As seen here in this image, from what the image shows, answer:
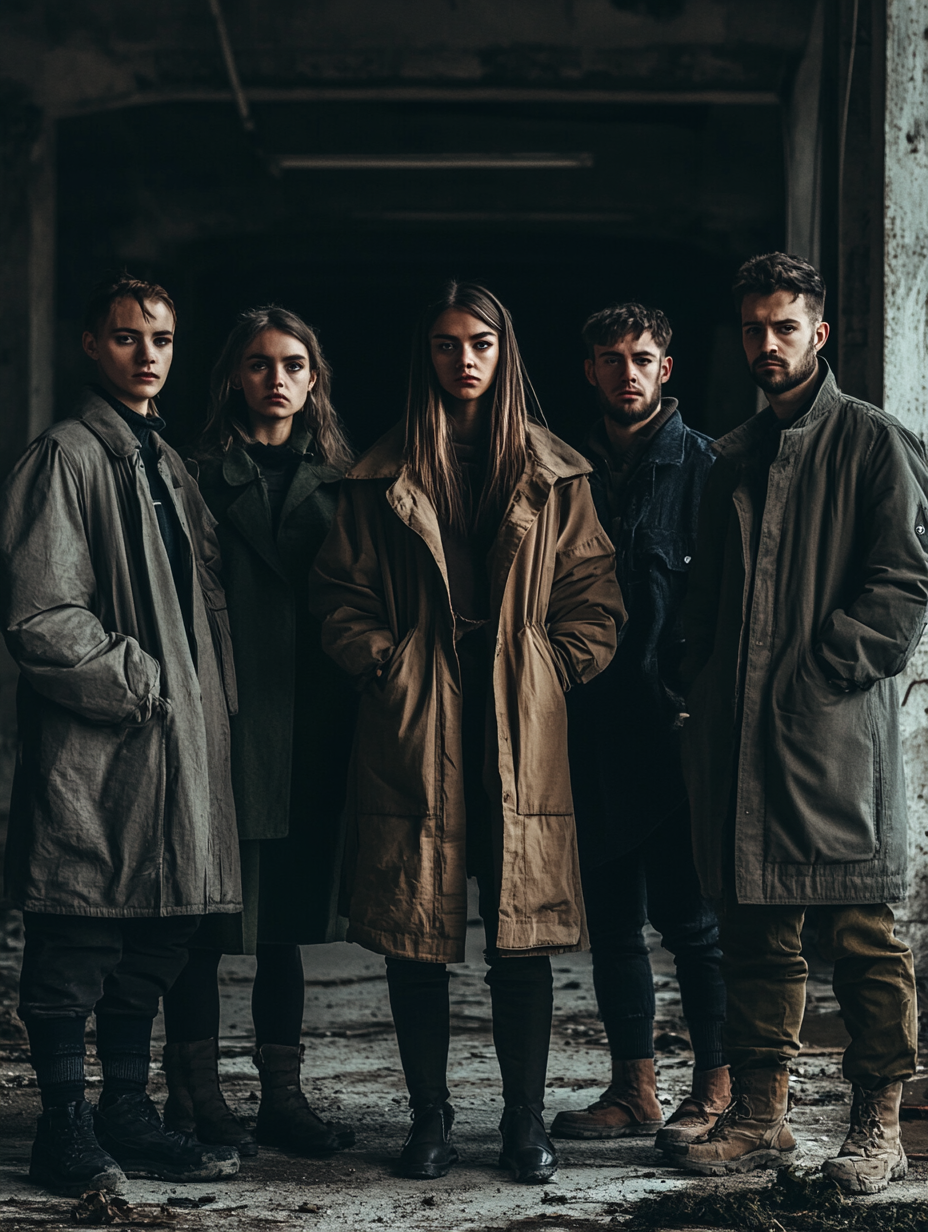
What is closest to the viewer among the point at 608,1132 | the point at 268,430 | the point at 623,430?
the point at 608,1132

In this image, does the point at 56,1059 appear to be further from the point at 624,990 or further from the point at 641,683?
the point at 641,683

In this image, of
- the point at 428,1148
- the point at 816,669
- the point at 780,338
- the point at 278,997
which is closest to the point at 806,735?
the point at 816,669

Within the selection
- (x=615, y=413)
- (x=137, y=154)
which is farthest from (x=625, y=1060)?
(x=137, y=154)

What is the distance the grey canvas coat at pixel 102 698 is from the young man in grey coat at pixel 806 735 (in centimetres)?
117

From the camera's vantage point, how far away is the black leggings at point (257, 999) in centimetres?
343

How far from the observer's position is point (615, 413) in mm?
3758

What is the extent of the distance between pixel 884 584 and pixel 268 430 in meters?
1.58

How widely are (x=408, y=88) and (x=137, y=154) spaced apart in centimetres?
326

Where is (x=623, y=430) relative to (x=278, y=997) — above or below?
above

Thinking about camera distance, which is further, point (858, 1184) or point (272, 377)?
point (272, 377)

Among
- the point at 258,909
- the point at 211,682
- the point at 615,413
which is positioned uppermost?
the point at 615,413

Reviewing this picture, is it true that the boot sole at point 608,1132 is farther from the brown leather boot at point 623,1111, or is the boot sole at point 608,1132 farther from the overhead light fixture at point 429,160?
the overhead light fixture at point 429,160

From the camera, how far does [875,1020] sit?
3.15m

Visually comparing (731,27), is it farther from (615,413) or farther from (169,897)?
(169,897)
